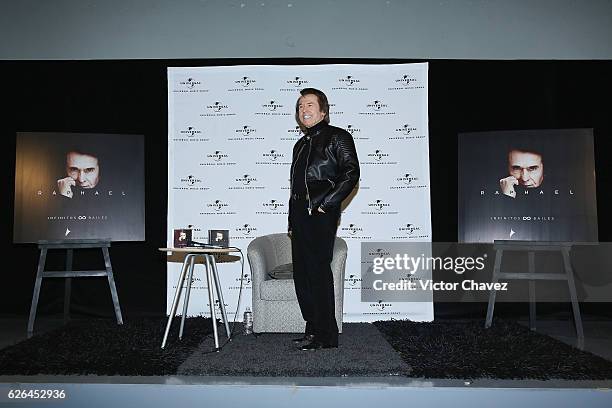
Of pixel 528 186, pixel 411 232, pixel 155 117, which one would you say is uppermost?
pixel 155 117

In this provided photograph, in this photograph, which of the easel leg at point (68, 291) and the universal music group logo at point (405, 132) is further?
the universal music group logo at point (405, 132)

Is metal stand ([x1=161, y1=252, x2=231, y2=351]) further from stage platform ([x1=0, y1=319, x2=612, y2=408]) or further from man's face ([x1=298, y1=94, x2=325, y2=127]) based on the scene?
man's face ([x1=298, y1=94, x2=325, y2=127])

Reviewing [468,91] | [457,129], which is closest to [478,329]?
[457,129]

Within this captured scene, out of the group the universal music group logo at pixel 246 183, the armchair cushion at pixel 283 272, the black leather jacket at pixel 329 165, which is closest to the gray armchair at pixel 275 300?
the armchair cushion at pixel 283 272

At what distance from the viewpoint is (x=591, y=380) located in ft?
9.57

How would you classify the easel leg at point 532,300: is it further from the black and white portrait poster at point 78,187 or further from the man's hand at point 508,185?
the black and white portrait poster at point 78,187

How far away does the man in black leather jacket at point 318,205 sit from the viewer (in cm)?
355

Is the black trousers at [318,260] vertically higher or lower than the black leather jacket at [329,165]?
lower

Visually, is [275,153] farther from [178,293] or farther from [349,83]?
[178,293]

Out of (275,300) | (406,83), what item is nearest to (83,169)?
(275,300)

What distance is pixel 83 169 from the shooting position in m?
4.79

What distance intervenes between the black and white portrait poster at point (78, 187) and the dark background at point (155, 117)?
365mm

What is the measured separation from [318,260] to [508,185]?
6.35 ft

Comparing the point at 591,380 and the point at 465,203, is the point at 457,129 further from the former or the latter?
the point at 591,380
